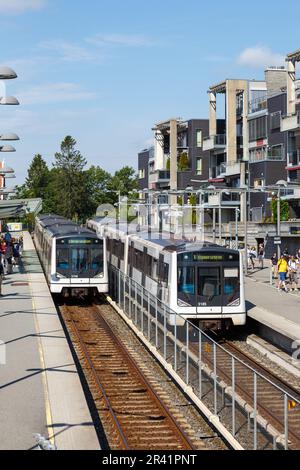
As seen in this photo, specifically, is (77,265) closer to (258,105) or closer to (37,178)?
(258,105)

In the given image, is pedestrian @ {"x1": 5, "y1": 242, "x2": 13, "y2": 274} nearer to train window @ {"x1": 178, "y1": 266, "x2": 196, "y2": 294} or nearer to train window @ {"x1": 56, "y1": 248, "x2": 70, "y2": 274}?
train window @ {"x1": 56, "y1": 248, "x2": 70, "y2": 274}

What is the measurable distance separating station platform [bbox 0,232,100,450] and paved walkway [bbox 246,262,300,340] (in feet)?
19.2

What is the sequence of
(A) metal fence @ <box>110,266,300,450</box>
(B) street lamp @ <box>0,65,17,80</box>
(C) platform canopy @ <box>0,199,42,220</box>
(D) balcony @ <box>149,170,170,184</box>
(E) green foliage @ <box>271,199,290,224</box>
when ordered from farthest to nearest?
(D) balcony @ <box>149,170,170,184</box>, (E) green foliage @ <box>271,199,290,224</box>, (C) platform canopy @ <box>0,199,42,220</box>, (B) street lamp @ <box>0,65,17,80</box>, (A) metal fence @ <box>110,266,300,450</box>

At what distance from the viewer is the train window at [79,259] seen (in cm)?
3084

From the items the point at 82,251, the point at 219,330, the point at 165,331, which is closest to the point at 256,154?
the point at 82,251

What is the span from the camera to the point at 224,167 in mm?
76562

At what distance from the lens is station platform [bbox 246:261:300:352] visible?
72.6ft

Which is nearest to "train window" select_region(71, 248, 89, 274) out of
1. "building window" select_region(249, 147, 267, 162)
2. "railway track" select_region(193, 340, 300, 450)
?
"railway track" select_region(193, 340, 300, 450)

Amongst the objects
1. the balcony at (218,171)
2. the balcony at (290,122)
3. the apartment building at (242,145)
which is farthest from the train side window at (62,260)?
the balcony at (218,171)

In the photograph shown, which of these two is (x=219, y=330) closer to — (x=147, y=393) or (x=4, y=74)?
(x=147, y=393)

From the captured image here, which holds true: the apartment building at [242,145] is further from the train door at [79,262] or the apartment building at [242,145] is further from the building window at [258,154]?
the train door at [79,262]

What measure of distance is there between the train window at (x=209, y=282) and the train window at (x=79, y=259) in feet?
28.2

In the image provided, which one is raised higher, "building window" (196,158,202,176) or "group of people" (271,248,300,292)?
"building window" (196,158,202,176)

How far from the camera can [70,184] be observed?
131750 mm
